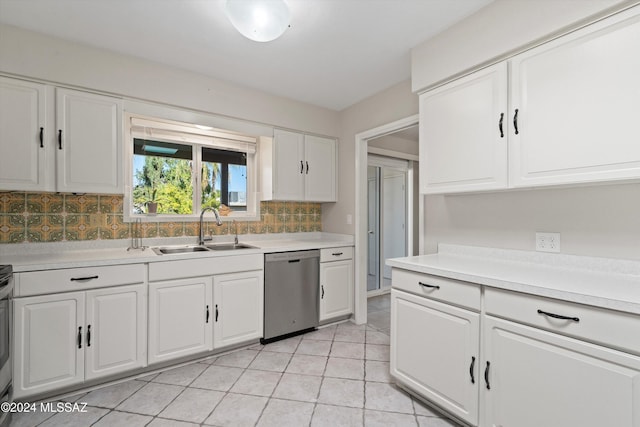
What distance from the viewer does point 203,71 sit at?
2.61 metres

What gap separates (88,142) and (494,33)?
282 cm

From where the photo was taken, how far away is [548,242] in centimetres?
173

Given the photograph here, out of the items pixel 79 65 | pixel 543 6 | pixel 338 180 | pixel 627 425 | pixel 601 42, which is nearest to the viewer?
pixel 627 425

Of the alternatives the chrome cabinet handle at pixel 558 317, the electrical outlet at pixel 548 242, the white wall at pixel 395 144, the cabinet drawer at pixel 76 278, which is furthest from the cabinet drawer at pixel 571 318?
the white wall at pixel 395 144

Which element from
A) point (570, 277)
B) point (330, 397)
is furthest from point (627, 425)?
point (330, 397)

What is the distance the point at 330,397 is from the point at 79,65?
295cm

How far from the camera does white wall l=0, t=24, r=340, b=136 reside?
1.99 m

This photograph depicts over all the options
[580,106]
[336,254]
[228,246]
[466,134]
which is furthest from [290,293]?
[580,106]

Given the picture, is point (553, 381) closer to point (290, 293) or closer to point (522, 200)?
point (522, 200)

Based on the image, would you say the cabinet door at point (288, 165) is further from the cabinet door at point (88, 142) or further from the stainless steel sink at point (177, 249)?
the cabinet door at point (88, 142)

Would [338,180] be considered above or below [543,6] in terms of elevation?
below

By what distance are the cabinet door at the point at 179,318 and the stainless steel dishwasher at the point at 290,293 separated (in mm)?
548

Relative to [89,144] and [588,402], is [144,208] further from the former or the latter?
[588,402]

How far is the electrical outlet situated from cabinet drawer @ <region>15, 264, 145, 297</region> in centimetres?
264
